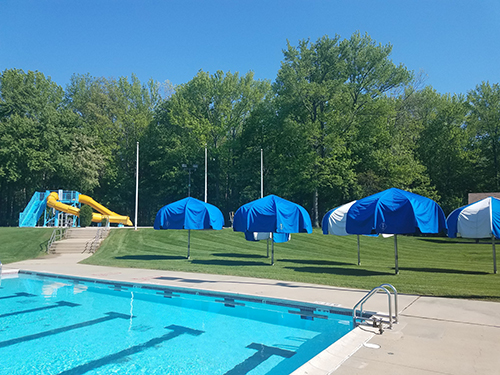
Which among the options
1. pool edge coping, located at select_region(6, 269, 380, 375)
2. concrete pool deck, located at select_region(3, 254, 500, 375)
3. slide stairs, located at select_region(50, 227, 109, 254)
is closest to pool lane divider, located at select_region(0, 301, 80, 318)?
concrete pool deck, located at select_region(3, 254, 500, 375)

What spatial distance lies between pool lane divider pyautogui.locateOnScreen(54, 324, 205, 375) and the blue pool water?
0.06 feet

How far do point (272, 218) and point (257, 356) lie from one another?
8.44 meters

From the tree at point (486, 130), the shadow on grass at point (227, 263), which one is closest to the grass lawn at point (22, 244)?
the shadow on grass at point (227, 263)

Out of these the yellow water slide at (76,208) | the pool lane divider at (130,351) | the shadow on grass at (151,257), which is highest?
the yellow water slide at (76,208)

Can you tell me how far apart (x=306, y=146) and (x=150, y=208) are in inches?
1042

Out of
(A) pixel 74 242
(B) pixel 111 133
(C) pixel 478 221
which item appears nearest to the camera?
(C) pixel 478 221

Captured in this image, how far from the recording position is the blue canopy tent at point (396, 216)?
41.2 ft

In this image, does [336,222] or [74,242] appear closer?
[336,222]

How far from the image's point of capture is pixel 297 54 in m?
43.9

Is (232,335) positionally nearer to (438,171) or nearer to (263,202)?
A: (263,202)

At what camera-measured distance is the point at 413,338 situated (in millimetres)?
6117

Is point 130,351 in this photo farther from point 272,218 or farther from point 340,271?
point 340,271

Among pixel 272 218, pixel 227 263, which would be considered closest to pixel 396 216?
pixel 272 218

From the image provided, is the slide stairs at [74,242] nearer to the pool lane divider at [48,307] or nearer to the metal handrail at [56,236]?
the metal handrail at [56,236]
